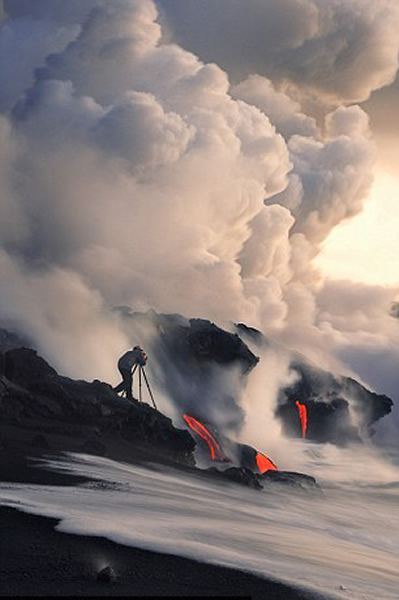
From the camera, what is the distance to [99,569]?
9.85 meters

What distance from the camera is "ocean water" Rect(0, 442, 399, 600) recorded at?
11523 millimetres

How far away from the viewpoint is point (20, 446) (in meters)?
23.9

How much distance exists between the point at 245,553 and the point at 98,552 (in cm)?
309

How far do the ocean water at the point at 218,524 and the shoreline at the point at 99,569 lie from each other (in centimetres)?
38

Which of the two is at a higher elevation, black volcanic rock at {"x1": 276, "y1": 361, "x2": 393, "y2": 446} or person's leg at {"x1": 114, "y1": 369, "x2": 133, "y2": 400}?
black volcanic rock at {"x1": 276, "y1": 361, "x2": 393, "y2": 446}

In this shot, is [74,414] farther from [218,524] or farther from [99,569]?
[99,569]

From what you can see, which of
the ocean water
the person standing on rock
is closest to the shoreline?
the ocean water

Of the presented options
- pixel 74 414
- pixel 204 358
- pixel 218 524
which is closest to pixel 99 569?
pixel 218 524

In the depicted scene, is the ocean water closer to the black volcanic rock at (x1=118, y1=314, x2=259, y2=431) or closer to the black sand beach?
the black sand beach

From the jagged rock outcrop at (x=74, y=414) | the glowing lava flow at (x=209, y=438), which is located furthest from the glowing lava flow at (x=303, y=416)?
the jagged rock outcrop at (x=74, y=414)

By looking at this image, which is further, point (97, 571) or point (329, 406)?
point (329, 406)

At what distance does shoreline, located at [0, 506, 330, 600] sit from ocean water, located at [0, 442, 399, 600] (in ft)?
1.23

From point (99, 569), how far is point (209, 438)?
119 ft

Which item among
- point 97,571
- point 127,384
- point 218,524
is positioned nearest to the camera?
point 97,571
